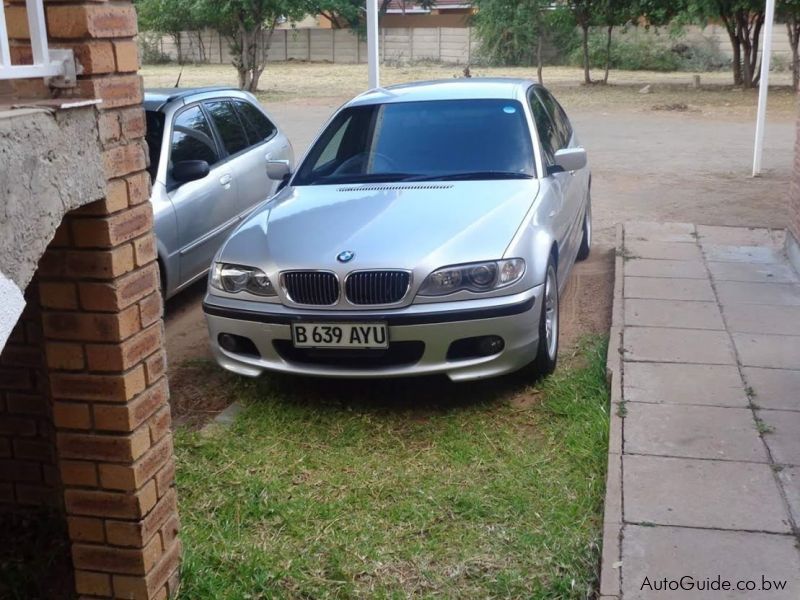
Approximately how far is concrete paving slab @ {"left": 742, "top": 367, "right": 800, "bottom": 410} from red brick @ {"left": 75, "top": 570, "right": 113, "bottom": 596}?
330 centimetres

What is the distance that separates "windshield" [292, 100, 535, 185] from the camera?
235 inches

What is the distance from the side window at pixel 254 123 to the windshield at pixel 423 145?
1874 mm

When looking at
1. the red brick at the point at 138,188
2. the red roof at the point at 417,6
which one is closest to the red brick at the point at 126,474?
the red brick at the point at 138,188

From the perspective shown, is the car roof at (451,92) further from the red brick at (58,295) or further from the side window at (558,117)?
the red brick at (58,295)

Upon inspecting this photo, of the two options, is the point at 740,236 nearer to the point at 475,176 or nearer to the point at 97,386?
the point at 475,176

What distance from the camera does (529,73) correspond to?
36281mm

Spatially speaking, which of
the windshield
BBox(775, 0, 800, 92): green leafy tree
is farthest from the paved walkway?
BBox(775, 0, 800, 92): green leafy tree

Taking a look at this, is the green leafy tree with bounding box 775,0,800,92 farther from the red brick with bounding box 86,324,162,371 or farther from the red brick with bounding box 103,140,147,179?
the red brick with bounding box 86,324,162,371

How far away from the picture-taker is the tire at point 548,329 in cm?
512

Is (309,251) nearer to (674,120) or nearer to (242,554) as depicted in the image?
(242,554)

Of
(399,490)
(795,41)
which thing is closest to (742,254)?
(399,490)

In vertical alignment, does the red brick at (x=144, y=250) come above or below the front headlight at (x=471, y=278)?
above

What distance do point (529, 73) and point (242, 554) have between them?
Result: 34621mm

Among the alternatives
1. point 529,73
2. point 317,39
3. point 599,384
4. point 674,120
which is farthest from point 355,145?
point 317,39
